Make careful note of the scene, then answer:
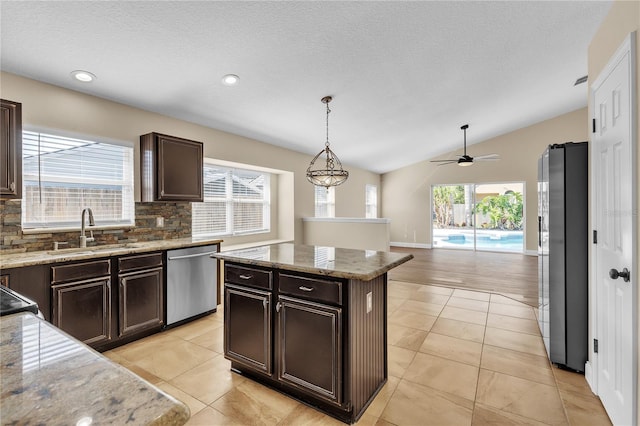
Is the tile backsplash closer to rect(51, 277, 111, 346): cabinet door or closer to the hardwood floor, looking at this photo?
rect(51, 277, 111, 346): cabinet door

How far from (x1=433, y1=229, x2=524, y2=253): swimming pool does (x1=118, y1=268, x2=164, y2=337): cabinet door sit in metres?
8.13

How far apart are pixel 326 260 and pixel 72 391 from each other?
1672mm

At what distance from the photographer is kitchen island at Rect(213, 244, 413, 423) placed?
1.85 meters

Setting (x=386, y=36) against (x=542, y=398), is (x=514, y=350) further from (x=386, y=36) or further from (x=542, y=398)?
(x=386, y=36)

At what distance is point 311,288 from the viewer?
1.95 metres

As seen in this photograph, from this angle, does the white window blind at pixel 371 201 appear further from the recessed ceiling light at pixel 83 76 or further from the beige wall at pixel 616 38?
the recessed ceiling light at pixel 83 76

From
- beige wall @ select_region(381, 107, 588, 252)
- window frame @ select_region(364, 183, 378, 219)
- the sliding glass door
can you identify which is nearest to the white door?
beige wall @ select_region(381, 107, 588, 252)

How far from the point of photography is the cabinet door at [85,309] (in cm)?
250

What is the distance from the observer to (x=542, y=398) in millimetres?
2105

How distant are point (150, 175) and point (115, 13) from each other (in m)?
1.69

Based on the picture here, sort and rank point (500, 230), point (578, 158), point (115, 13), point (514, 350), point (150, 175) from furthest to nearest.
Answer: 1. point (500, 230)
2. point (150, 175)
3. point (514, 350)
4. point (578, 158)
5. point (115, 13)

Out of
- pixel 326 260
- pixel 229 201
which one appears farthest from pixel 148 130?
pixel 326 260

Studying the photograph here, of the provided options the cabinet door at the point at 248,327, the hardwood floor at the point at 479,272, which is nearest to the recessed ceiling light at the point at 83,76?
the cabinet door at the point at 248,327

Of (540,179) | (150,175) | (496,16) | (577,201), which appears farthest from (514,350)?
(150,175)
